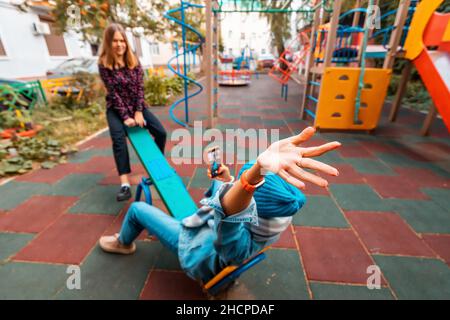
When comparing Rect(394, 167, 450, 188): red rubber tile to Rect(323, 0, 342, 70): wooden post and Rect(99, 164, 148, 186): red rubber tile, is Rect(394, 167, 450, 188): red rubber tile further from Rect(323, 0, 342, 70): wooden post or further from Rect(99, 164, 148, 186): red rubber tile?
Rect(99, 164, 148, 186): red rubber tile

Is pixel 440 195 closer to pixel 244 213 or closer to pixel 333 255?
pixel 333 255

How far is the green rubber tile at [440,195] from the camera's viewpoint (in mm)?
1966

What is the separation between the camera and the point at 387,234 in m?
1.66

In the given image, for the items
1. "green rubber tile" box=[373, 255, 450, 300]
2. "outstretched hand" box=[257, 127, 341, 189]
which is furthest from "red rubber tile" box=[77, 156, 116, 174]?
"green rubber tile" box=[373, 255, 450, 300]

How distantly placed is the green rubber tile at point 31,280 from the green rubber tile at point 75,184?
2.69 ft

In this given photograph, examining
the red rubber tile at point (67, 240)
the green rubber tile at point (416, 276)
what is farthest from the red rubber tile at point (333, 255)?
the red rubber tile at point (67, 240)

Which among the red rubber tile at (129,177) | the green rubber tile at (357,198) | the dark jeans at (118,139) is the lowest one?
the red rubber tile at (129,177)

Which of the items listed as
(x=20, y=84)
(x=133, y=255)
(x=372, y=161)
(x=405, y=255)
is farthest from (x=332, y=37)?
(x=20, y=84)

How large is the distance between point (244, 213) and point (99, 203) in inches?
70.3

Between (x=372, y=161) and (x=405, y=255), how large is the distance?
1.48 meters

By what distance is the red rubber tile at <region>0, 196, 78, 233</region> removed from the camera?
1.76 m

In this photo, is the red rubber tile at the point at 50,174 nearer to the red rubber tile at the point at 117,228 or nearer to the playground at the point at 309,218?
the playground at the point at 309,218

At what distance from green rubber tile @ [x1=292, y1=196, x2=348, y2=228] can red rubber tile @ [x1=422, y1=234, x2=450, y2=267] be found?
20.2 inches
